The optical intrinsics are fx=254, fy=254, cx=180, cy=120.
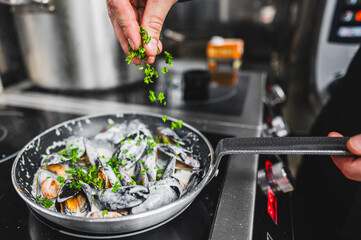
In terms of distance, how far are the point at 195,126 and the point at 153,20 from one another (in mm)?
407

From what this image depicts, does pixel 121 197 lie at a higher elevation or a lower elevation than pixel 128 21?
lower

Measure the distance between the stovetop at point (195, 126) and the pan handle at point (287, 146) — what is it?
10 cm

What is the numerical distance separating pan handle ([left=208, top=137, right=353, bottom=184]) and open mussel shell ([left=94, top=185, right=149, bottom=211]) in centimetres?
16

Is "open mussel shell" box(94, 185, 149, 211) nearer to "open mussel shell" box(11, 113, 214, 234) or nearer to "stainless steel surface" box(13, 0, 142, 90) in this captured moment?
"open mussel shell" box(11, 113, 214, 234)

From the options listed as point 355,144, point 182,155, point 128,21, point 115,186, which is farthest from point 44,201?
point 355,144

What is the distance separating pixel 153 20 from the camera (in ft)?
2.08

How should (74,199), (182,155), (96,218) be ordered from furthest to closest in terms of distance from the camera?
(182,155)
(74,199)
(96,218)

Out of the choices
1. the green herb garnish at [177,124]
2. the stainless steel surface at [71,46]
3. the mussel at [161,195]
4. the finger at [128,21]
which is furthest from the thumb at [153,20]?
the stainless steel surface at [71,46]

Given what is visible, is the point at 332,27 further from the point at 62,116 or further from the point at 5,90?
the point at 5,90

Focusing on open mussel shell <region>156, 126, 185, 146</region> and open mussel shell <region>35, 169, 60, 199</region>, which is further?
open mussel shell <region>156, 126, 185, 146</region>

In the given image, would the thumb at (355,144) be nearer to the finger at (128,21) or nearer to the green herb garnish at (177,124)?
the green herb garnish at (177,124)

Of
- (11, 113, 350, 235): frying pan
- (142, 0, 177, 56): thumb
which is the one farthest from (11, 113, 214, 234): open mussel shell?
(142, 0, 177, 56): thumb

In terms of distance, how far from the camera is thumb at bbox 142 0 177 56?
2.07ft

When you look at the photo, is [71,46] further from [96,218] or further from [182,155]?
[96,218]
